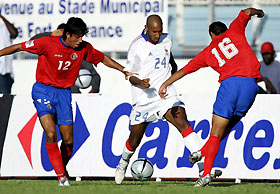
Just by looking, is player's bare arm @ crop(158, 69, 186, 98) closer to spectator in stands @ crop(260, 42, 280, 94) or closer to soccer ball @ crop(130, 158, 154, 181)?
soccer ball @ crop(130, 158, 154, 181)

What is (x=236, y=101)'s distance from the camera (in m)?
9.54

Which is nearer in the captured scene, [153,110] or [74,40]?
[74,40]

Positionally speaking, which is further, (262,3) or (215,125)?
(262,3)

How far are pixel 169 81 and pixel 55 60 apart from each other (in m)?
1.50

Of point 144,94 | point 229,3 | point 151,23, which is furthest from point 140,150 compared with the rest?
point 229,3

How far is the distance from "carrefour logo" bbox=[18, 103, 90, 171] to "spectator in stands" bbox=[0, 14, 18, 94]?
7.29 feet

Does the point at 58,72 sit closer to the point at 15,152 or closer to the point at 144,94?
the point at 144,94

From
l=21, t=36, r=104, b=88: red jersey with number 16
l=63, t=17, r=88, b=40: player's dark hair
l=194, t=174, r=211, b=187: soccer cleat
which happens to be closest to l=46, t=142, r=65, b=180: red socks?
l=21, t=36, r=104, b=88: red jersey with number 16

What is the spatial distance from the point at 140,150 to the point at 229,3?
16.2 ft

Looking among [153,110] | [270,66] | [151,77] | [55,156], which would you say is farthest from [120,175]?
[270,66]

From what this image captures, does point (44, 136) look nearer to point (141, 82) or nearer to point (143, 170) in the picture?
point (143, 170)

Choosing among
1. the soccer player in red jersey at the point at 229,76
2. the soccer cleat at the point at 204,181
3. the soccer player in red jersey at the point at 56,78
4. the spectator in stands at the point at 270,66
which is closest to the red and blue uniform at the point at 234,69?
the soccer player in red jersey at the point at 229,76

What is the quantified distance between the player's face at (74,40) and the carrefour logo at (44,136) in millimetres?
2629

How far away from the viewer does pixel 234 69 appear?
31.2 ft
